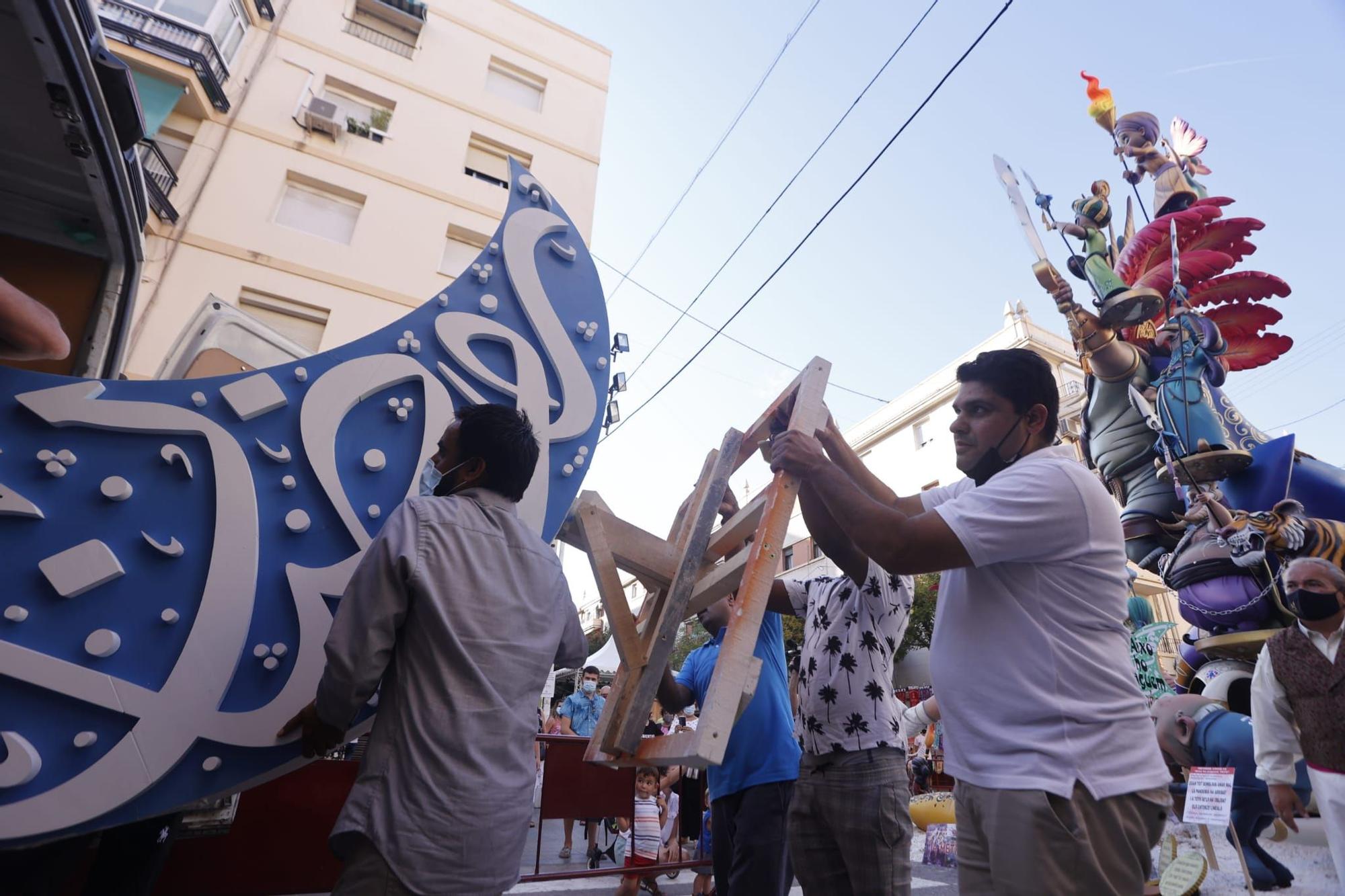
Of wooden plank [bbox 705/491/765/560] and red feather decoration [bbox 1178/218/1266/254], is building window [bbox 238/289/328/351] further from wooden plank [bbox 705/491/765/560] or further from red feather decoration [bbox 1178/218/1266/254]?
red feather decoration [bbox 1178/218/1266/254]

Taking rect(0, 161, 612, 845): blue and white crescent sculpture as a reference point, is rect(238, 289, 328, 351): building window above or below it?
above

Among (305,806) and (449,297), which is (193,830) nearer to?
(305,806)

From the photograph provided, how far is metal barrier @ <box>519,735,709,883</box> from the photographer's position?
159 inches

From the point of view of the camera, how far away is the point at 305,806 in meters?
2.95

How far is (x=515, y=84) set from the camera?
623 inches

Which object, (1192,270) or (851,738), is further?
(1192,270)

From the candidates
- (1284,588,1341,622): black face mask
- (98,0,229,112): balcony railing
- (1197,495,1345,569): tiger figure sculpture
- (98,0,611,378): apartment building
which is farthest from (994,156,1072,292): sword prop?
(98,0,229,112): balcony railing

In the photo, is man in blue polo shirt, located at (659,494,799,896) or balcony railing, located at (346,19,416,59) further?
balcony railing, located at (346,19,416,59)

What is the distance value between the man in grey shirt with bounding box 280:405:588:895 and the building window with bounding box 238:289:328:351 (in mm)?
11251

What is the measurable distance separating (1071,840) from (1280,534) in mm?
5316

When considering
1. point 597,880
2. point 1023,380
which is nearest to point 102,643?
point 1023,380

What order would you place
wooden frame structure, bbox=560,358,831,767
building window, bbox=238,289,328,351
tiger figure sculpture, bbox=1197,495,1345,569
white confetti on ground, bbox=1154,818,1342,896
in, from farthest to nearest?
building window, bbox=238,289,328,351 < tiger figure sculpture, bbox=1197,495,1345,569 < white confetti on ground, bbox=1154,818,1342,896 < wooden frame structure, bbox=560,358,831,767

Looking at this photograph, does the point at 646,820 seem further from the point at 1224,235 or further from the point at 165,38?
the point at 165,38

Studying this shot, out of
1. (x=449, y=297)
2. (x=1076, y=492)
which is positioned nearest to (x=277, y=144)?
(x=449, y=297)
